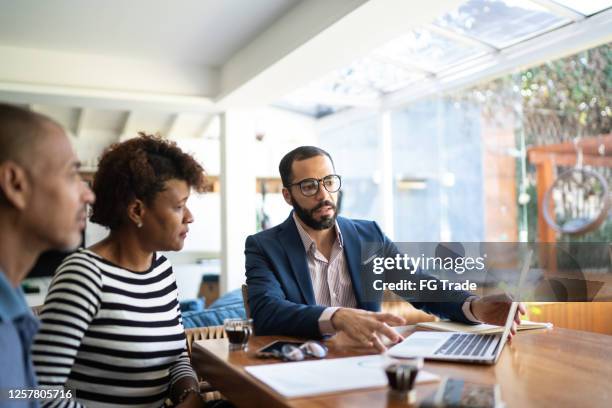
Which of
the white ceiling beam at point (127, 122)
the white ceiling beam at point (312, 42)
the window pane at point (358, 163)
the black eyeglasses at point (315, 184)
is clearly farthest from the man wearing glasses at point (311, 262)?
the white ceiling beam at point (127, 122)

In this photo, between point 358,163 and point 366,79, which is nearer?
point 366,79

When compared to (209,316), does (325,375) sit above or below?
above

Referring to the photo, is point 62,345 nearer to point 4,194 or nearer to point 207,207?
point 4,194

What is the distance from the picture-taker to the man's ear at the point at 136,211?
1.63 m

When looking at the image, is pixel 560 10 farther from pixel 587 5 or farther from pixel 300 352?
pixel 300 352

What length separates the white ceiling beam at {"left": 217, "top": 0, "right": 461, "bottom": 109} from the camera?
3.22 meters

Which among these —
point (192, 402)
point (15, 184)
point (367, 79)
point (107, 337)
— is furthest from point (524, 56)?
point (15, 184)

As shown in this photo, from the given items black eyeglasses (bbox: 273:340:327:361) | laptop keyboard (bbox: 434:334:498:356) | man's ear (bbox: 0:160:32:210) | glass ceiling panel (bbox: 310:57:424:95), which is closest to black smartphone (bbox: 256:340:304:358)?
black eyeglasses (bbox: 273:340:327:361)

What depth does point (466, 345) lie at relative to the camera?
154 cm

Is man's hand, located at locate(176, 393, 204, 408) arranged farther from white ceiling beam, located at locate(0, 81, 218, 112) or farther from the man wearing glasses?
white ceiling beam, located at locate(0, 81, 218, 112)

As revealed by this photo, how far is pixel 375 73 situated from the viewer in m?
5.62

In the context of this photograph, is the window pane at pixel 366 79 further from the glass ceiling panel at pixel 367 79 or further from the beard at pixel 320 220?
the beard at pixel 320 220

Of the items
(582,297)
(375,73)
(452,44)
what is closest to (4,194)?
(582,297)

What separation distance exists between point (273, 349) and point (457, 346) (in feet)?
1.57
